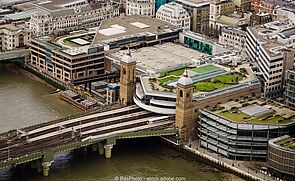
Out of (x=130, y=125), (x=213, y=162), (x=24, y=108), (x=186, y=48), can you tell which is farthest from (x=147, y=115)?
(x=186, y=48)

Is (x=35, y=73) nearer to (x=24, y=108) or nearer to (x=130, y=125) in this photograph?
(x=24, y=108)

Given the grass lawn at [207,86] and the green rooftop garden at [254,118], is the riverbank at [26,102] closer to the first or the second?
the grass lawn at [207,86]

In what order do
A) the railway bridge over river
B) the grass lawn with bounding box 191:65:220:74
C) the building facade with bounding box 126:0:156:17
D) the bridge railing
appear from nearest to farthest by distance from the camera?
the railway bridge over river
the bridge railing
the grass lawn with bounding box 191:65:220:74
the building facade with bounding box 126:0:156:17

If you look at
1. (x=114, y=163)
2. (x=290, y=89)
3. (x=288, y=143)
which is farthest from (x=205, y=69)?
(x=288, y=143)

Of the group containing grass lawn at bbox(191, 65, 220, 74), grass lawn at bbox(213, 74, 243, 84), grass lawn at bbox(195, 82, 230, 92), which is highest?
grass lawn at bbox(191, 65, 220, 74)

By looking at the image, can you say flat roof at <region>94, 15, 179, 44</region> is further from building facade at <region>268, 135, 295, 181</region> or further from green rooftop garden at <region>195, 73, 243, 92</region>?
building facade at <region>268, 135, 295, 181</region>

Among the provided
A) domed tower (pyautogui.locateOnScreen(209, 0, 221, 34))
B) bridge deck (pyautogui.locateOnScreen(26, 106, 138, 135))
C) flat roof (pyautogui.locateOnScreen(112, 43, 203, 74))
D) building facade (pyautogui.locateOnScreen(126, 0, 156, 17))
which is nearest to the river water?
bridge deck (pyautogui.locateOnScreen(26, 106, 138, 135))

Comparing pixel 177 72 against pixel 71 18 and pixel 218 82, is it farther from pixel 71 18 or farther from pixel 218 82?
pixel 71 18
